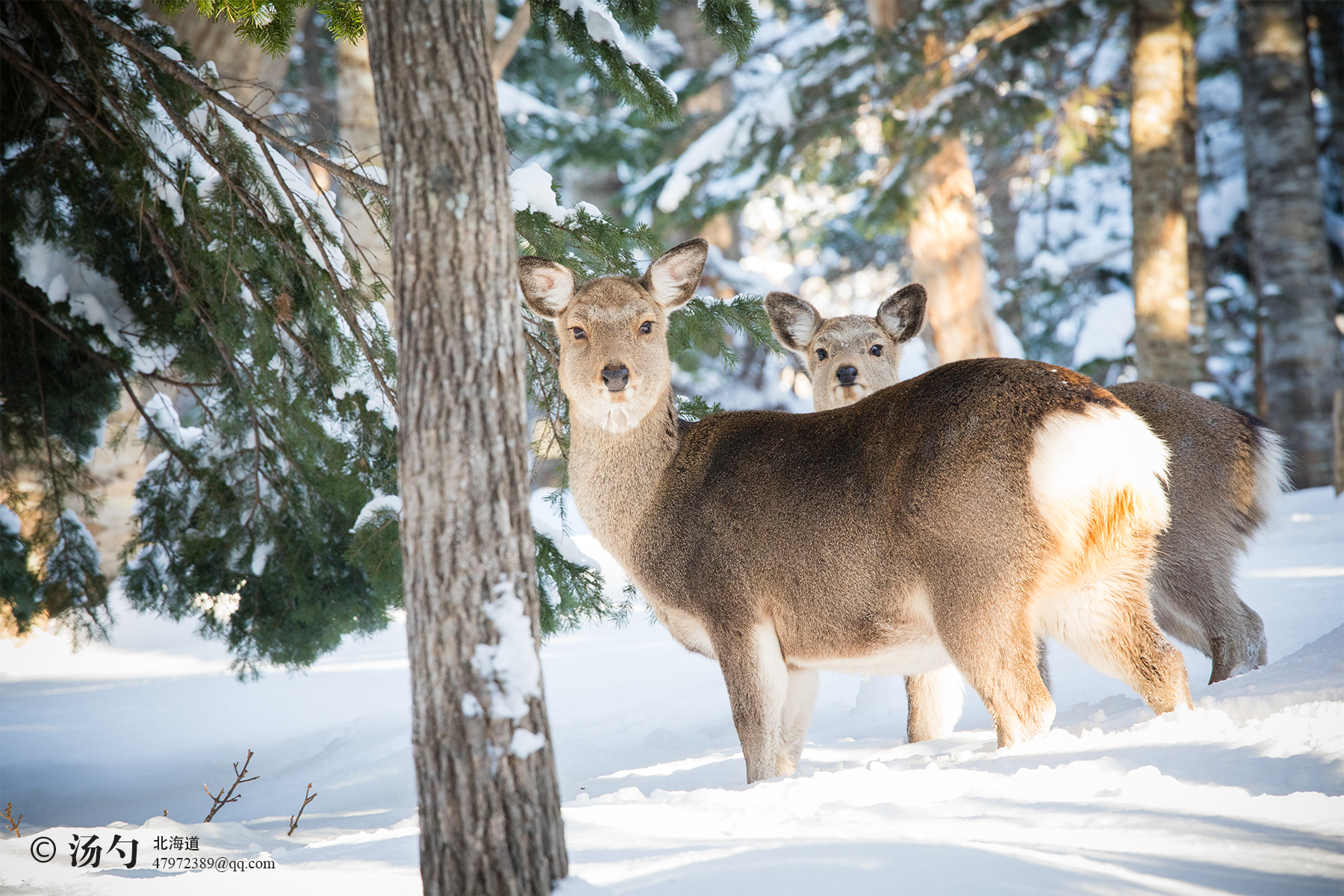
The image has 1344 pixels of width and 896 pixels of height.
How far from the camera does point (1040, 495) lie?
3.43 meters

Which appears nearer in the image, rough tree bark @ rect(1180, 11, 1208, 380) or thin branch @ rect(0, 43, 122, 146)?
thin branch @ rect(0, 43, 122, 146)

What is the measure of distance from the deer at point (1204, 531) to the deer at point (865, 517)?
0.87 meters

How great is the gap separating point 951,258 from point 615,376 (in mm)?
7335

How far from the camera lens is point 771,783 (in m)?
3.45

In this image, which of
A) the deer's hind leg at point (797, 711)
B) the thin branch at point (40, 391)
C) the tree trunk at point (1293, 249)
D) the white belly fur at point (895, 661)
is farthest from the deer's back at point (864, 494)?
the tree trunk at point (1293, 249)

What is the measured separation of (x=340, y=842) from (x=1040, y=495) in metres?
3.19

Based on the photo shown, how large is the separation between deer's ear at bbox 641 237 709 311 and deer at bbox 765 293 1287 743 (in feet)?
3.55

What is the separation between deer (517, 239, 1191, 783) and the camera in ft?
11.4

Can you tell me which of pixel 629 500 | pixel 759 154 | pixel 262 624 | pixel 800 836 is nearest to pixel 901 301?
pixel 629 500

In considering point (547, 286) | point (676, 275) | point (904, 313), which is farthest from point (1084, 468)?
point (904, 313)

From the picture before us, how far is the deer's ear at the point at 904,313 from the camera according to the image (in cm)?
592

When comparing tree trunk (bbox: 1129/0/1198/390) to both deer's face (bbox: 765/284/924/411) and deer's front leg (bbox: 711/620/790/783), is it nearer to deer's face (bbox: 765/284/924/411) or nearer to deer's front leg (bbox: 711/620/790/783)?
deer's face (bbox: 765/284/924/411)

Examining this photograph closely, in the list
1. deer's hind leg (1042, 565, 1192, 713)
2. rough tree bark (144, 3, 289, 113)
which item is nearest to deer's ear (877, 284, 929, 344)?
deer's hind leg (1042, 565, 1192, 713)

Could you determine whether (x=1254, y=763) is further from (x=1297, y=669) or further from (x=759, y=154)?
(x=759, y=154)
